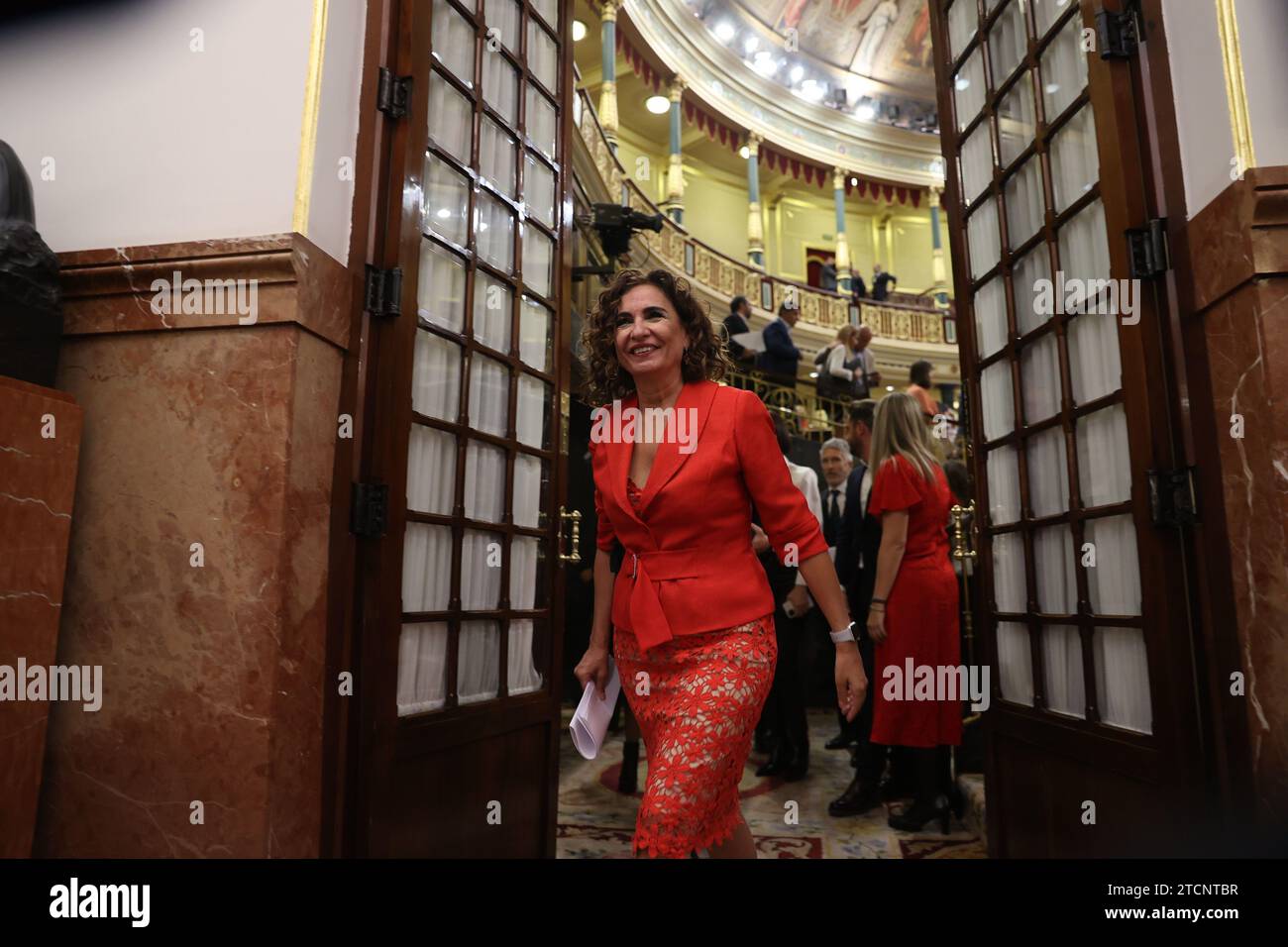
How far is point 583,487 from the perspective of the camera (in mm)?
6844

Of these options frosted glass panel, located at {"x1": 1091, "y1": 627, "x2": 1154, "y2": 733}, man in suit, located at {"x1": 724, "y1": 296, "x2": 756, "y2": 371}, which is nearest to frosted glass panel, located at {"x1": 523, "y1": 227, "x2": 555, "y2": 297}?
frosted glass panel, located at {"x1": 1091, "y1": 627, "x2": 1154, "y2": 733}

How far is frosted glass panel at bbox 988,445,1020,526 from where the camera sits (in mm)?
2734

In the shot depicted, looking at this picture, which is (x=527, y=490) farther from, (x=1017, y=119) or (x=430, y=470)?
(x=1017, y=119)

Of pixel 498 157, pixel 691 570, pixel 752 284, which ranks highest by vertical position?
pixel 752 284

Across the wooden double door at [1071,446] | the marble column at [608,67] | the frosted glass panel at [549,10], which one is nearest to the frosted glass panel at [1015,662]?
the wooden double door at [1071,446]

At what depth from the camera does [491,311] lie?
2727 millimetres

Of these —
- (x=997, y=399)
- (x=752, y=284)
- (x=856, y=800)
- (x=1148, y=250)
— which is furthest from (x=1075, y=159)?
(x=752, y=284)

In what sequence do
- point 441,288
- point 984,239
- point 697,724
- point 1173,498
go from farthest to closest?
point 984,239 → point 441,288 → point 1173,498 → point 697,724

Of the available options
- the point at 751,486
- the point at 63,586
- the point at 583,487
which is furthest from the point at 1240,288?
the point at 583,487

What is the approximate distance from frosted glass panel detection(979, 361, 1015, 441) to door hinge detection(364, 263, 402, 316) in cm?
192

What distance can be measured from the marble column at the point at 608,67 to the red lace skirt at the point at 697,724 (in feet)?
36.4

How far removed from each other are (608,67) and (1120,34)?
10.9m

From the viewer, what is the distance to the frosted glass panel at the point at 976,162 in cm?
295

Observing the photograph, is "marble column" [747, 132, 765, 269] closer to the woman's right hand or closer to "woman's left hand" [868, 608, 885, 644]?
"woman's left hand" [868, 608, 885, 644]
